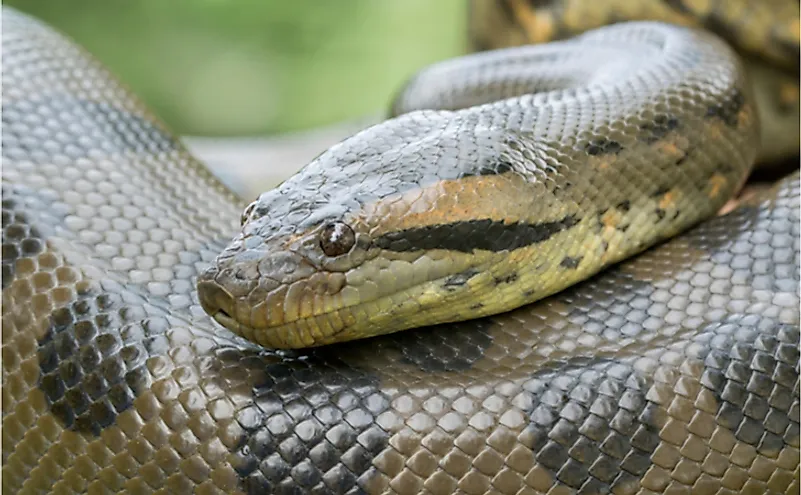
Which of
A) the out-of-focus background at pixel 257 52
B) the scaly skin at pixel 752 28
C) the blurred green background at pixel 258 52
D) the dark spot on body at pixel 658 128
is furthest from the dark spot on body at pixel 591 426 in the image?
the blurred green background at pixel 258 52

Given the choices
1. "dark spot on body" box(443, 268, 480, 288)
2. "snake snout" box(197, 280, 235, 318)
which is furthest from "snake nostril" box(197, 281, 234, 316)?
"dark spot on body" box(443, 268, 480, 288)

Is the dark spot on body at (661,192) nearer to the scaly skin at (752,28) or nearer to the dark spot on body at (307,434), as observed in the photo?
the dark spot on body at (307,434)

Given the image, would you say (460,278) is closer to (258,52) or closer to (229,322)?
(229,322)

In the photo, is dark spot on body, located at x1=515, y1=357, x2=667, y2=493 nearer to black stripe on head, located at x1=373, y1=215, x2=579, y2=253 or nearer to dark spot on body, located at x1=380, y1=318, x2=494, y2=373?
dark spot on body, located at x1=380, y1=318, x2=494, y2=373

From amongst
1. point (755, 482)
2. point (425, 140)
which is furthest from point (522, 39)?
point (755, 482)

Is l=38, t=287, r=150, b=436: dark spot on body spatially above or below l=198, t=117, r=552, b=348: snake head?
below
